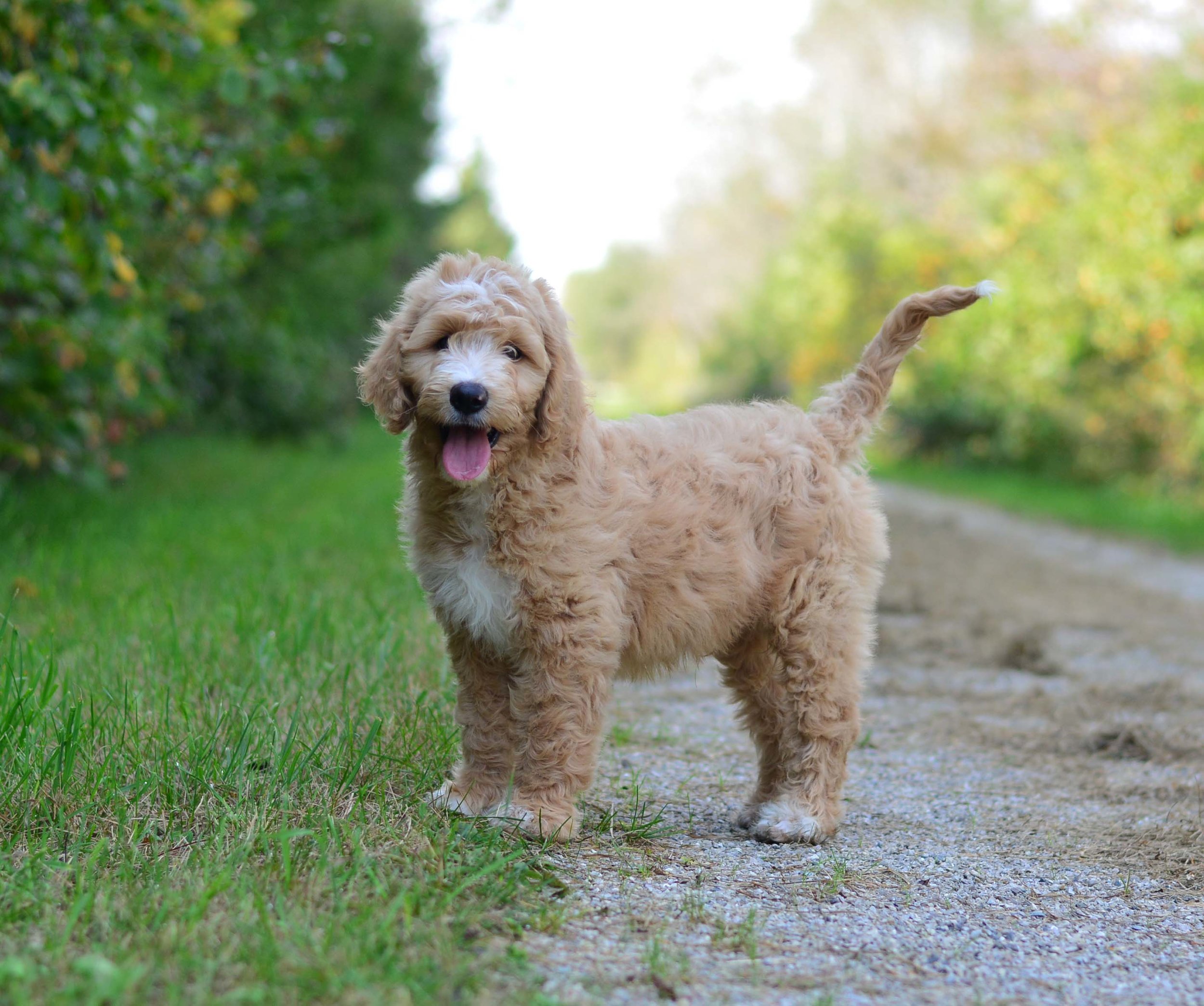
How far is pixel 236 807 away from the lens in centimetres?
356

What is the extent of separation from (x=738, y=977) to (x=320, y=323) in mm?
18890

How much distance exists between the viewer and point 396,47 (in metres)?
20.4

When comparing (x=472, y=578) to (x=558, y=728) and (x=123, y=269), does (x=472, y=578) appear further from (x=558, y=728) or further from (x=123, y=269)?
(x=123, y=269)

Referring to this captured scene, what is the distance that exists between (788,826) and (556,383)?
1.61 m

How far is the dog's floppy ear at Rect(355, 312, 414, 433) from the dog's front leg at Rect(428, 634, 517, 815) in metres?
0.73

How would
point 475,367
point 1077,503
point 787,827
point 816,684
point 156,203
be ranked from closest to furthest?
point 475,367 → point 787,827 → point 816,684 → point 156,203 → point 1077,503

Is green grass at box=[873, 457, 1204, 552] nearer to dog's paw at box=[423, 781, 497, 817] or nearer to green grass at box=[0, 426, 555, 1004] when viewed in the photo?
green grass at box=[0, 426, 555, 1004]

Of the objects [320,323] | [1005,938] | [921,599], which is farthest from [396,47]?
[1005,938]

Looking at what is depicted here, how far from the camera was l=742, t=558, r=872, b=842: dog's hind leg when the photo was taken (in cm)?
422

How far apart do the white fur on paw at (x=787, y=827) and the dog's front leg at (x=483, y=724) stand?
84cm

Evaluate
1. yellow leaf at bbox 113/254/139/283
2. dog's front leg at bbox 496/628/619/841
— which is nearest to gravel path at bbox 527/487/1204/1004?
dog's front leg at bbox 496/628/619/841

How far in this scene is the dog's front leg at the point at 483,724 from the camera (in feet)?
13.3

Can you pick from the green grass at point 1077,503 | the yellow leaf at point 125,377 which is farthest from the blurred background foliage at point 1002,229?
the yellow leaf at point 125,377

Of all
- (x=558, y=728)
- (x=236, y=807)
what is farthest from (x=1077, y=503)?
(x=236, y=807)
